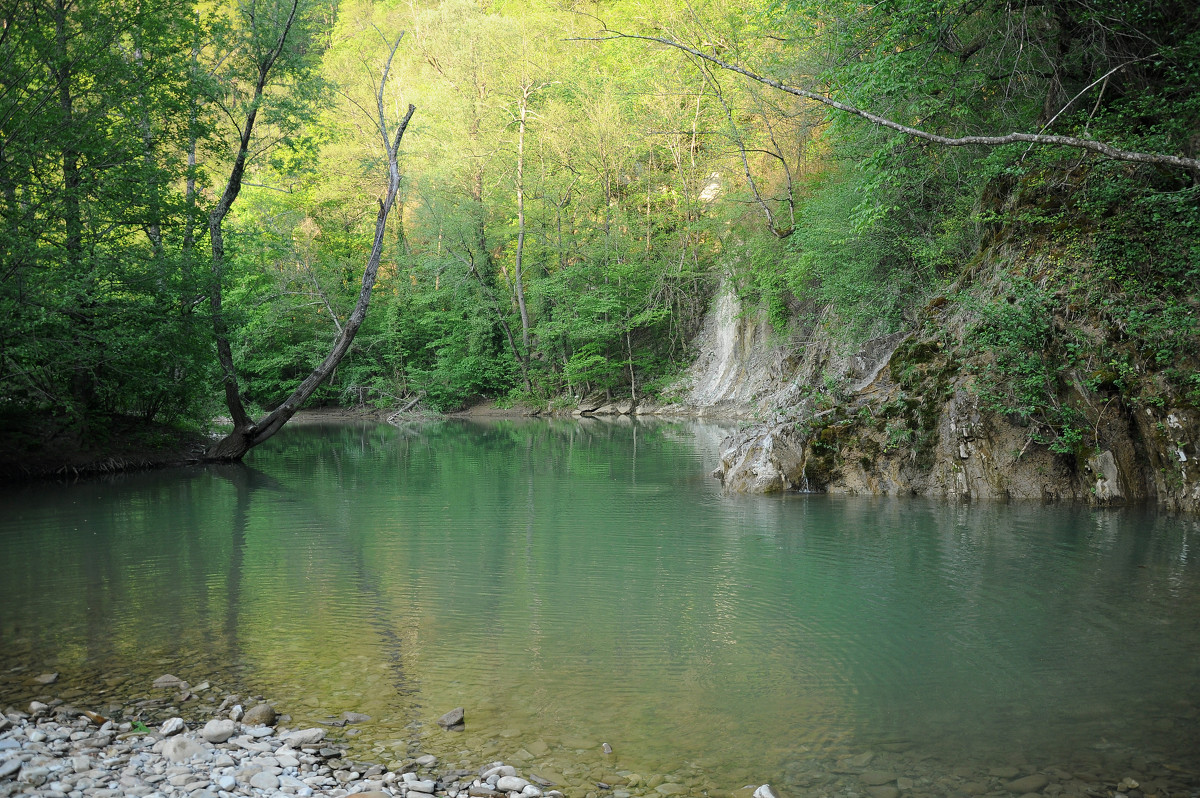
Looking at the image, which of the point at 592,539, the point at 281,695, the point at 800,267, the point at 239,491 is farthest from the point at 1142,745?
the point at 800,267

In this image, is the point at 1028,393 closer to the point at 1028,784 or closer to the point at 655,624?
the point at 655,624

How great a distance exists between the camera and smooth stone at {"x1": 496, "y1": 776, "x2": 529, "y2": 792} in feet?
13.0

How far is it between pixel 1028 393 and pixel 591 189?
3038 cm

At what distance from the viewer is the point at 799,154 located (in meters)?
26.5

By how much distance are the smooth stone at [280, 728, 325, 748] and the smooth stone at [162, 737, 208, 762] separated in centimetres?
42

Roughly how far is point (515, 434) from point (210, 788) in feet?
80.1

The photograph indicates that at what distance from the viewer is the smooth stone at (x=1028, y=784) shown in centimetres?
398

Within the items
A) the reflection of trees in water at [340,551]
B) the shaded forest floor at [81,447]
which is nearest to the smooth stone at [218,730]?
the reflection of trees in water at [340,551]

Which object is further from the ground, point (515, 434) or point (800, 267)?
point (800, 267)

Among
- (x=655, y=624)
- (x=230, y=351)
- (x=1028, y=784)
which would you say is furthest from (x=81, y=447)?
(x=1028, y=784)

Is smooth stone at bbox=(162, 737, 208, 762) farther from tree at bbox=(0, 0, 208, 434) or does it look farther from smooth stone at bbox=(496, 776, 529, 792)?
tree at bbox=(0, 0, 208, 434)

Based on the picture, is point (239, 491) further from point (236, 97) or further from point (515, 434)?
point (515, 434)

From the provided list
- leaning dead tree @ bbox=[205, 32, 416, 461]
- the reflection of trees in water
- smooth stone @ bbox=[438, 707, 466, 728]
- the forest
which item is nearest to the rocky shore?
smooth stone @ bbox=[438, 707, 466, 728]

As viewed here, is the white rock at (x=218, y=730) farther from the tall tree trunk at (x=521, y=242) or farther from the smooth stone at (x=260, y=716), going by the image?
the tall tree trunk at (x=521, y=242)
